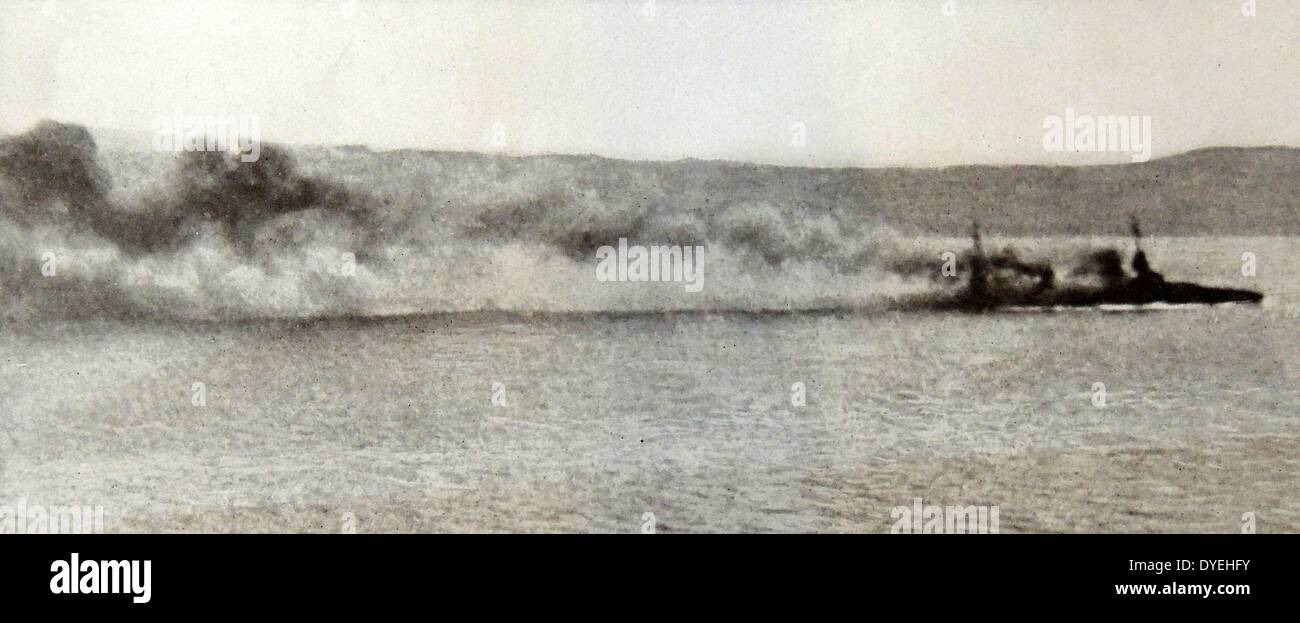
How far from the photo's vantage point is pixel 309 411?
2.14m

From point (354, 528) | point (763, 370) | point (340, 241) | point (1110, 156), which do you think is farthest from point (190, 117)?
point (1110, 156)

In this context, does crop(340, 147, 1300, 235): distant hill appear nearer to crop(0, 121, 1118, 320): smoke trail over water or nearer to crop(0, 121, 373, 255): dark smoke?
crop(0, 121, 1118, 320): smoke trail over water

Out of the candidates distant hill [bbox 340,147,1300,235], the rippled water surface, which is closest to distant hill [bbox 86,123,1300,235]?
distant hill [bbox 340,147,1300,235]

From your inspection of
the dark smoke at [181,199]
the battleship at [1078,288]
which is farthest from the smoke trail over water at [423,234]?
the battleship at [1078,288]

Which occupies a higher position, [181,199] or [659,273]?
[181,199]

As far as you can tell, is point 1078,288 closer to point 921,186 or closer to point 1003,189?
point 1003,189

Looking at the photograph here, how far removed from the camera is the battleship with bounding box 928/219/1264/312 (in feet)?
6.82

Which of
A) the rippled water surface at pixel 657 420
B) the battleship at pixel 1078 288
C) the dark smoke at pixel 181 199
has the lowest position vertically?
the rippled water surface at pixel 657 420

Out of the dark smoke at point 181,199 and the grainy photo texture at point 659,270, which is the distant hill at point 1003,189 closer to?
the grainy photo texture at point 659,270

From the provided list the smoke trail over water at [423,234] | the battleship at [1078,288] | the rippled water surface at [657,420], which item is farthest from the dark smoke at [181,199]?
the battleship at [1078,288]

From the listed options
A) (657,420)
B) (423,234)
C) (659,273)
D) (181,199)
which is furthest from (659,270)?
(181,199)

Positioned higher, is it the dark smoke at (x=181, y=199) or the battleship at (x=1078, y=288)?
the dark smoke at (x=181, y=199)

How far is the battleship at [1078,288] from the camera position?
2.08 metres

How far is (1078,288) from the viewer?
2084 millimetres
